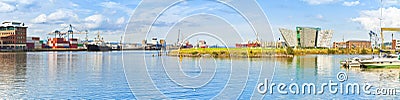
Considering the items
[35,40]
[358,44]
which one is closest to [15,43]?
[35,40]

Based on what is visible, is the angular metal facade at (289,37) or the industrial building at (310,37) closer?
the angular metal facade at (289,37)

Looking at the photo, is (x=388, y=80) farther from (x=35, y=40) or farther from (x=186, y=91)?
(x=35, y=40)

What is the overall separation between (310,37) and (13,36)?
87309 mm

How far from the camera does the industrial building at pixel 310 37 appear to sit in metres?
135

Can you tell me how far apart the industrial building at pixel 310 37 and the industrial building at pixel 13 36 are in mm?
72464

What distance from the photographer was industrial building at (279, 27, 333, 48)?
443ft

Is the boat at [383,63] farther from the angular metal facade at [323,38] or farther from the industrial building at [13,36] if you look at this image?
the angular metal facade at [323,38]

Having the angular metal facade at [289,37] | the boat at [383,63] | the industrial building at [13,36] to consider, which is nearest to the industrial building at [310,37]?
the angular metal facade at [289,37]

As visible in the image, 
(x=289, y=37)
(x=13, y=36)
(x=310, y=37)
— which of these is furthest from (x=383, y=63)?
(x=310, y=37)

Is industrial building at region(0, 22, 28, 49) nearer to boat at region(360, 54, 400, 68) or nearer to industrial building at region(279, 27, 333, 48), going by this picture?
industrial building at region(279, 27, 333, 48)

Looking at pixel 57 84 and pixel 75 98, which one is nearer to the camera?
pixel 75 98

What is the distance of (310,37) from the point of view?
144250mm

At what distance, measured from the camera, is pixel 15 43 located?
11600 cm

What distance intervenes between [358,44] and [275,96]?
160 metres
